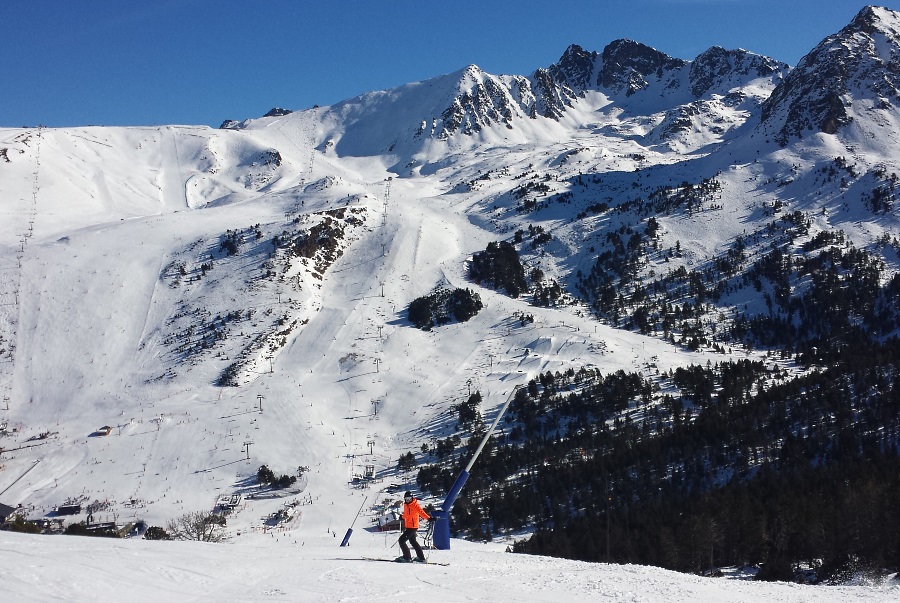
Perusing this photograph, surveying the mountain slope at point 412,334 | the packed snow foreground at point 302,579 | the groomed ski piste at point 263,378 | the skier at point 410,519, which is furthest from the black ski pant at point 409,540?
the mountain slope at point 412,334

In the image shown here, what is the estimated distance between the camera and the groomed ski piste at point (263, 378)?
1532 cm

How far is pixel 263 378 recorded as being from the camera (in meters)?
103

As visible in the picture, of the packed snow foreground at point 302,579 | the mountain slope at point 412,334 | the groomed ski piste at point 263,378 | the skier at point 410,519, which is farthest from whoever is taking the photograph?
the mountain slope at point 412,334

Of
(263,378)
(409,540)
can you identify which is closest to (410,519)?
(409,540)

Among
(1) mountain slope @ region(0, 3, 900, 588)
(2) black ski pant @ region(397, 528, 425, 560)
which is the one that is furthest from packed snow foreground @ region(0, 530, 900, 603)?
(1) mountain slope @ region(0, 3, 900, 588)

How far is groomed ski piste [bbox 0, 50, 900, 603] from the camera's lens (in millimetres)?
15320

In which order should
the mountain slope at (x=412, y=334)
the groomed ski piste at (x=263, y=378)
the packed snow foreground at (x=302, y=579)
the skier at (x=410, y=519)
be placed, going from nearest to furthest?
the packed snow foreground at (x=302, y=579), the groomed ski piste at (x=263, y=378), the skier at (x=410, y=519), the mountain slope at (x=412, y=334)

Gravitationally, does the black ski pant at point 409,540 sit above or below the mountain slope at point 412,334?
below

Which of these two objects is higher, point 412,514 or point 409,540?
point 412,514

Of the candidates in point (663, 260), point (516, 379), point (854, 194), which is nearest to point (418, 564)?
point (516, 379)

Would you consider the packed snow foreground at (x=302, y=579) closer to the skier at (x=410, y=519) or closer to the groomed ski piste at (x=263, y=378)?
the groomed ski piste at (x=263, y=378)

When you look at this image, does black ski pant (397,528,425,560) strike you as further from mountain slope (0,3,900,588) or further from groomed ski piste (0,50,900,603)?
mountain slope (0,3,900,588)

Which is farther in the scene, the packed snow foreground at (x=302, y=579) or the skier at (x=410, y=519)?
the skier at (x=410, y=519)

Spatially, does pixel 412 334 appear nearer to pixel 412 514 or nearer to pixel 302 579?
pixel 412 514
